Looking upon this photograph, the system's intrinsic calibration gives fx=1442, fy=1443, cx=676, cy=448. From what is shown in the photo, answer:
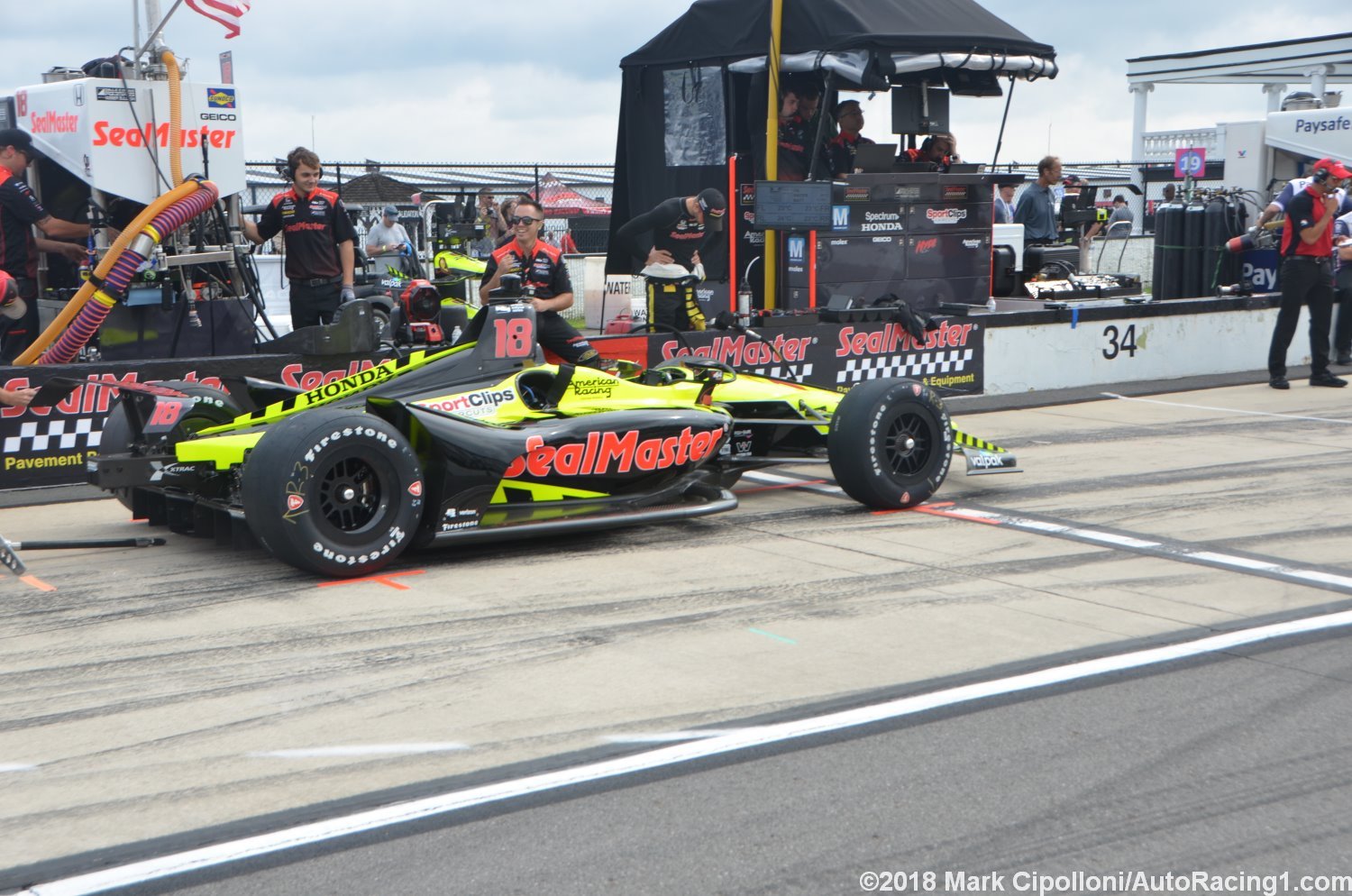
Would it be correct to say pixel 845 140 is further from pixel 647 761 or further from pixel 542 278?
pixel 647 761

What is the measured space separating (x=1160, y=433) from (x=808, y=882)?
827 cm

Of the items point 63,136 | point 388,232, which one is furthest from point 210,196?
point 388,232

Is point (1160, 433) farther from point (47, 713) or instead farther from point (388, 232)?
point (388, 232)

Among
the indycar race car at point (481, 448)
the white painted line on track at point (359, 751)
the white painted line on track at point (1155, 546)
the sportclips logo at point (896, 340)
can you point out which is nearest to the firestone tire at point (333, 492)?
the indycar race car at point (481, 448)

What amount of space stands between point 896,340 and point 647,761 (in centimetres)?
849

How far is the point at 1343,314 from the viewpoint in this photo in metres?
14.5

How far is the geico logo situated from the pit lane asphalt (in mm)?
706

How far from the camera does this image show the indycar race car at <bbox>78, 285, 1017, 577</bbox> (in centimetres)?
616

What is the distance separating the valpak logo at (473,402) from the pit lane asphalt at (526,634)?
686 millimetres

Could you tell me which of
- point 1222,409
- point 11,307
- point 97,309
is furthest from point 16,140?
point 1222,409

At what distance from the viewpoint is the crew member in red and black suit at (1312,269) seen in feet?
41.7

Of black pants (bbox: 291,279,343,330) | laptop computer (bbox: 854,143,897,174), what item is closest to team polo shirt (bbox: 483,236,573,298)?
black pants (bbox: 291,279,343,330)

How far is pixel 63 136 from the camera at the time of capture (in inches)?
404

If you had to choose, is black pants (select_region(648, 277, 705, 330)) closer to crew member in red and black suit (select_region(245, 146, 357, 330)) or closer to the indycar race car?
crew member in red and black suit (select_region(245, 146, 357, 330))
